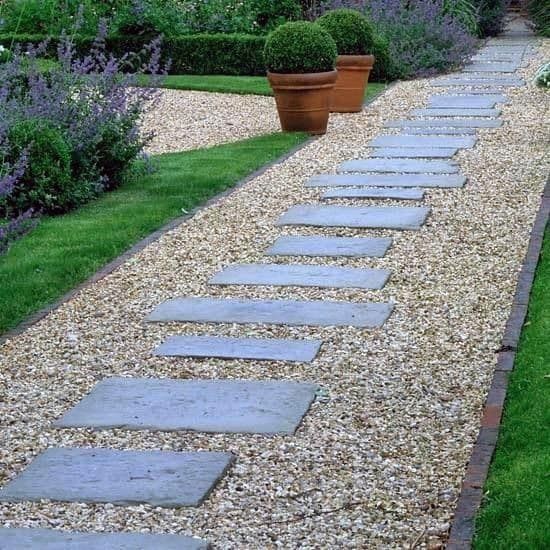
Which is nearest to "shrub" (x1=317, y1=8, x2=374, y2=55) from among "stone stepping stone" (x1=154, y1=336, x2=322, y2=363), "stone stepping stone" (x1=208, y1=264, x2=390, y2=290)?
"stone stepping stone" (x1=208, y1=264, x2=390, y2=290)

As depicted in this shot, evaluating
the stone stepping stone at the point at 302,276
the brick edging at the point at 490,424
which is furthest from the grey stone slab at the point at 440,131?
the stone stepping stone at the point at 302,276

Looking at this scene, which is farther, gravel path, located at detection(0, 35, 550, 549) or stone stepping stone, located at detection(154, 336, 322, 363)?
stone stepping stone, located at detection(154, 336, 322, 363)

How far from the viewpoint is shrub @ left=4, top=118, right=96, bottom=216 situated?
723 cm

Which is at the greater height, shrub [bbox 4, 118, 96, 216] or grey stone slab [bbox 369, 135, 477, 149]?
shrub [bbox 4, 118, 96, 216]

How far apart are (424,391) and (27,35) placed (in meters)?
11.7

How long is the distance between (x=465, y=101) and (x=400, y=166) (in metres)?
3.38

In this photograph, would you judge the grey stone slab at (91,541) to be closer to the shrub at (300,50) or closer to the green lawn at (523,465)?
the green lawn at (523,465)

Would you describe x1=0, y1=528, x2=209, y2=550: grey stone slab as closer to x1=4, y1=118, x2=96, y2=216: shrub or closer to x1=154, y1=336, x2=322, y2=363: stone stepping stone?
x1=154, y1=336, x2=322, y2=363: stone stepping stone

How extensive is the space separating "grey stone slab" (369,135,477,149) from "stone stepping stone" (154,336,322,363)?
15.7 feet

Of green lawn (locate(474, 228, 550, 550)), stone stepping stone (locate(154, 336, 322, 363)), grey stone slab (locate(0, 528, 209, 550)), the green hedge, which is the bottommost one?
stone stepping stone (locate(154, 336, 322, 363))

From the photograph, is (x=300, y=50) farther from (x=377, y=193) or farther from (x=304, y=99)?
(x=377, y=193)

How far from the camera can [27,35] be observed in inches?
587

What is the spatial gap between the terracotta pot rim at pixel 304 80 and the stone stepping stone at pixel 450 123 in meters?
0.86

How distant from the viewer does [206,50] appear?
14477 mm
